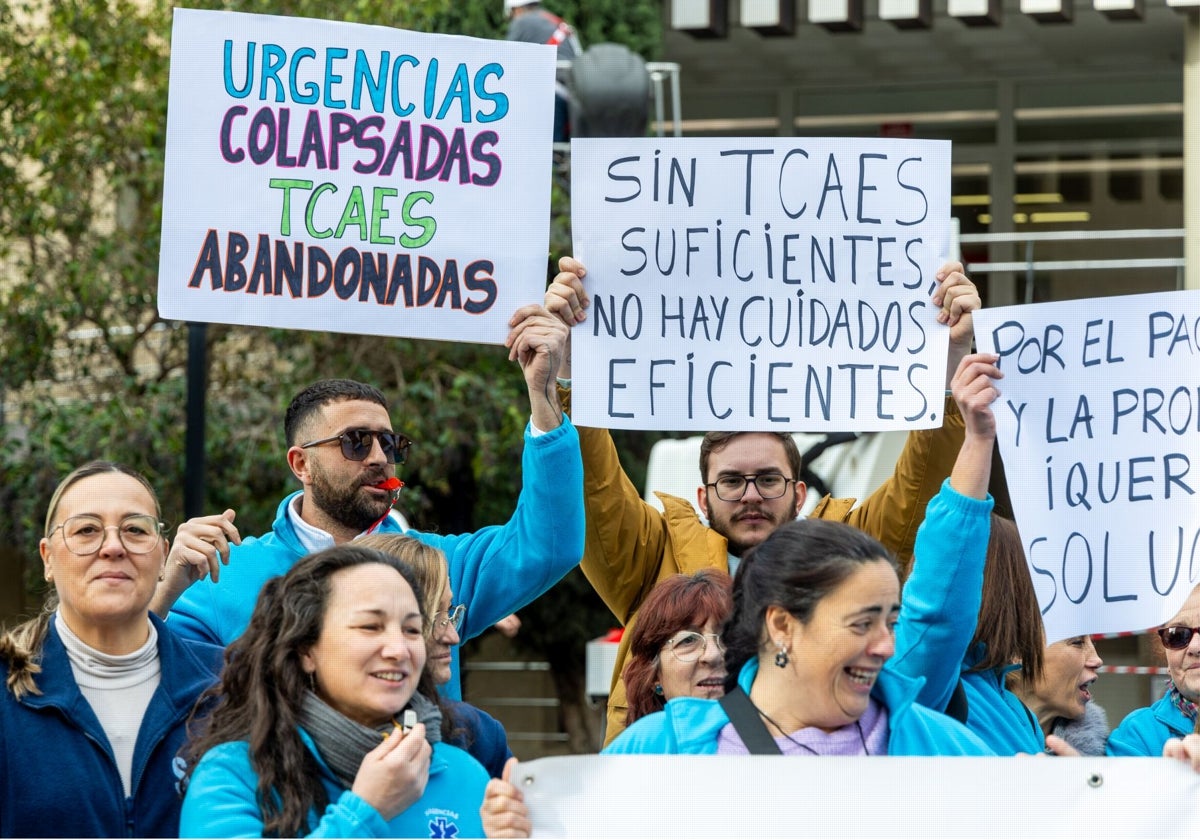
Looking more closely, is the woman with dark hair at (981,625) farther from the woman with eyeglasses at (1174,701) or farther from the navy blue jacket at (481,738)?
the navy blue jacket at (481,738)

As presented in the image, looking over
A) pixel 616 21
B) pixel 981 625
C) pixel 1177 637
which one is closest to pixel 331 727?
pixel 981 625

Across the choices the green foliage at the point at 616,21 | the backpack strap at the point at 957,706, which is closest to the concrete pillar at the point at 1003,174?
the green foliage at the point at 616,21

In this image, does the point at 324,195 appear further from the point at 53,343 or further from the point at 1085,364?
the point at 53,343

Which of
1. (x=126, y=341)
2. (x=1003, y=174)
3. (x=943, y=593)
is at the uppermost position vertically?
(x=1003, y=174)

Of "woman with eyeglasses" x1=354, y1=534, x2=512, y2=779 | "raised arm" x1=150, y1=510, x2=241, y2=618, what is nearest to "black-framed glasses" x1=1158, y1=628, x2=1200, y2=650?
"woman with eyeglasses" x1=354, y1=534, x2=512, y2=779

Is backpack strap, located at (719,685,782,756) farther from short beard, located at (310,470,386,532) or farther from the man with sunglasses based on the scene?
short beard, located at (310,470,386,532)

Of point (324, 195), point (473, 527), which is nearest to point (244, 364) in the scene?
point (473, 527)

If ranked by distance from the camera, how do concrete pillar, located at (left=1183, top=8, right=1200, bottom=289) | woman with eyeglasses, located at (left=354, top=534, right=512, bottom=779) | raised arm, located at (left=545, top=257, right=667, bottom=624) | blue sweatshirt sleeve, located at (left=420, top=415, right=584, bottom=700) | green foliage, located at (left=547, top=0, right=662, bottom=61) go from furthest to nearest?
green foliage, located at (left=547, top=0, right=662, bottom=61), concrete pillar, located at (left=1183, top=8, right=1200, bottom=289), raised arm, located at (left=545, top=257, right=667, bottom=624), blue sweatshirt sleeve, located at (left=420, top=415, right=584, bottom=700), woman with eyeglasses, located at (left=354, top=534, right=512, bottom=779)

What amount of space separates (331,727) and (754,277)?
1778 mm

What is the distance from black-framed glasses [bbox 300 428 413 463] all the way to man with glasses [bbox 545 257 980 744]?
42 cm

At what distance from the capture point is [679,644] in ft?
13.1

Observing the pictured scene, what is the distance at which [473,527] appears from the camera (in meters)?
13.5

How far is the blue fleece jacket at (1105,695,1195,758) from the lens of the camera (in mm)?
4344

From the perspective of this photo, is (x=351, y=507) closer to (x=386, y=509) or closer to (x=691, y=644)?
(x=386, y=509)
